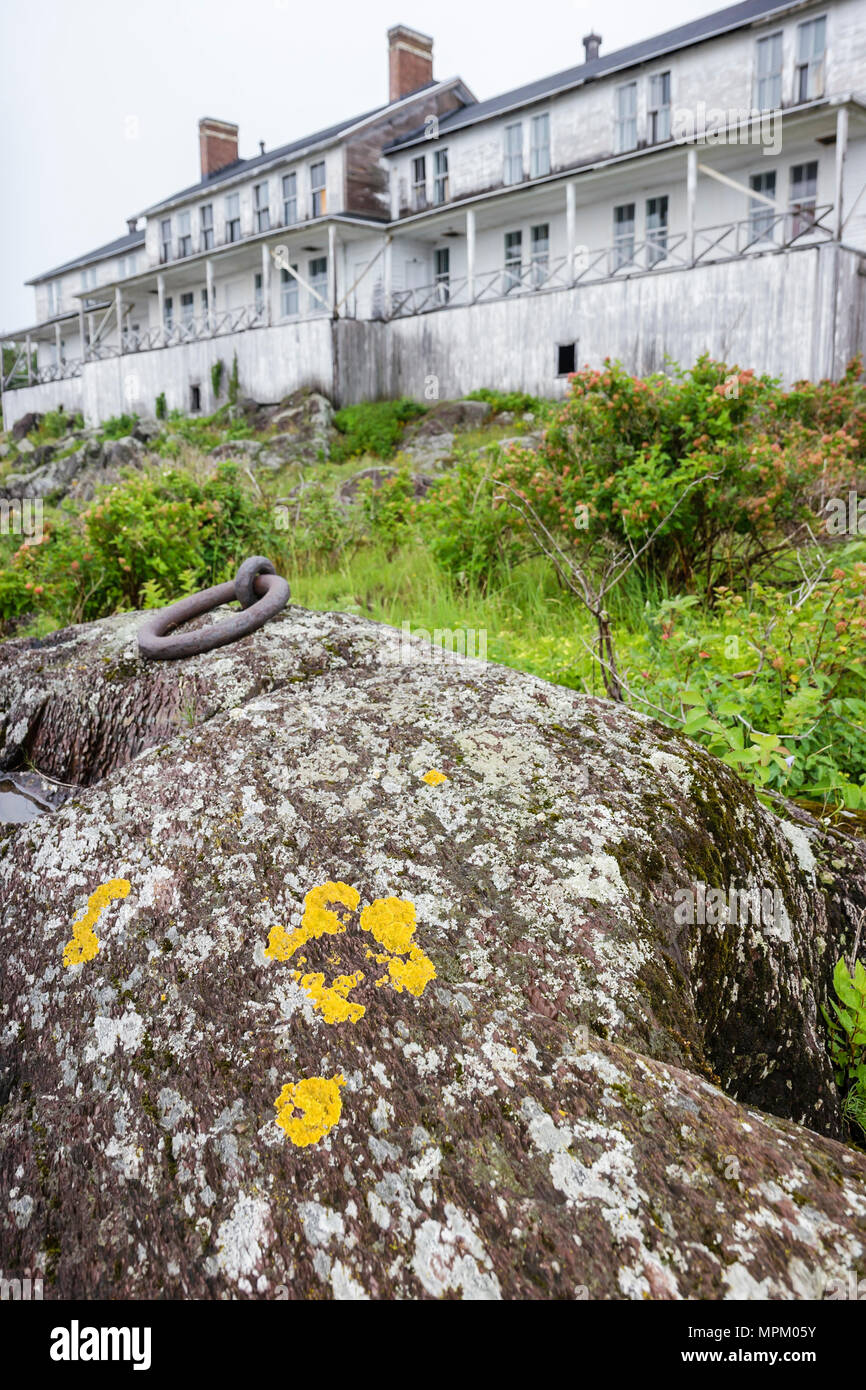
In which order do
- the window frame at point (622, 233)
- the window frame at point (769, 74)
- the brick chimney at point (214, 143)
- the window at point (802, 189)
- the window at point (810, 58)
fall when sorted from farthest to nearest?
the brick chimney at point (214, 143) → the window frame at point (622, 233) → the window at point (802, 189) → the window frame at point (769, 74) → the window at point (810, 58)

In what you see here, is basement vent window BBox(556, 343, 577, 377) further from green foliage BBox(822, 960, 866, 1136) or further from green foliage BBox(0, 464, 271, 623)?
green foliage BBox(822, 960, 866, 1136)

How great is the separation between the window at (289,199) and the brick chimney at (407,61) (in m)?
4.41

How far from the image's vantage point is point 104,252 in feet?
142

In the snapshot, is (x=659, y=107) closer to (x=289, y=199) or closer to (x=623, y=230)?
(x=623, y=230)

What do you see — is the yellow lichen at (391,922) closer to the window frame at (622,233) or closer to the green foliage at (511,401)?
the green foliage at (511,401)

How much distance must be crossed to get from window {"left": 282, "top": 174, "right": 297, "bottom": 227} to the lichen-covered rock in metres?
32.4

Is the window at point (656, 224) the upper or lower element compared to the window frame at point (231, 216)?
lower

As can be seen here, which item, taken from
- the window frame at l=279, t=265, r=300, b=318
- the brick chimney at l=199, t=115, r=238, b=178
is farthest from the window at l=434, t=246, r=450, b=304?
the brick chimney at l=199, t=115, r=238, b=178

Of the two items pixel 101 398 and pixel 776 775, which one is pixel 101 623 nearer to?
pixel 776 775

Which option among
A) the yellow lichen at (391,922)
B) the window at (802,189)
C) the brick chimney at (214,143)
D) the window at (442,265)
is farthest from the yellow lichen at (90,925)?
the brick chimney at (214,143)

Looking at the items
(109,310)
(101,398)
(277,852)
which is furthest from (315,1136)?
(109,310)

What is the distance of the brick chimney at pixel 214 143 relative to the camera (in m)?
37.2

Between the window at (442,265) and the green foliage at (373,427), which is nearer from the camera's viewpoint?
the green foliage at (373,427)

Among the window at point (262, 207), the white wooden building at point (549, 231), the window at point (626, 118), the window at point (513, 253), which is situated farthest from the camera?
the window at point (262, 207)
